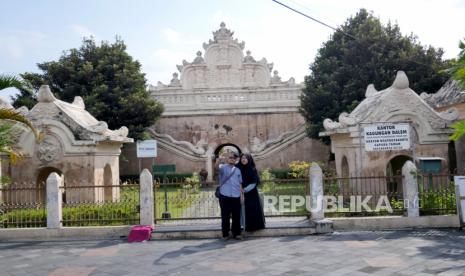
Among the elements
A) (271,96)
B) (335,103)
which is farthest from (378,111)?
(271,96)

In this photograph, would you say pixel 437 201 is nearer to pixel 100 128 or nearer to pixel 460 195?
pixel 460 195

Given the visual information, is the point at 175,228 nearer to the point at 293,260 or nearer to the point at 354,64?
the point at 293,260

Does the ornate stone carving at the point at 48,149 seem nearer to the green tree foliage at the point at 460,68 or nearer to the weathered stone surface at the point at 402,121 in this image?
the weathered stone surface at the point at 402,121

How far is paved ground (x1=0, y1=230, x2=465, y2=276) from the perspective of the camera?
21.5ft

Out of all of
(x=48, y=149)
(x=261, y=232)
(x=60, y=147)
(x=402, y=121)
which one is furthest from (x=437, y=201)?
(x=48, y=149)

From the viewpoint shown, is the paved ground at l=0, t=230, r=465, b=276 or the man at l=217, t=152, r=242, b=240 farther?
the man at l=217, t=152, r=242, b=240

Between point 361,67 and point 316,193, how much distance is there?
1493cm

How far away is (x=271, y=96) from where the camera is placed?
98.1ft

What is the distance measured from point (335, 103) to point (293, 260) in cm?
1695

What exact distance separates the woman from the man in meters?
0.22

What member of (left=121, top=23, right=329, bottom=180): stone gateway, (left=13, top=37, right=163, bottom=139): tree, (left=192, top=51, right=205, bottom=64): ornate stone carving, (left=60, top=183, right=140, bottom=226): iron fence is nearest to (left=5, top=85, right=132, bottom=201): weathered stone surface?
(left=60, top=183, right=140, bottom=226): iron fence

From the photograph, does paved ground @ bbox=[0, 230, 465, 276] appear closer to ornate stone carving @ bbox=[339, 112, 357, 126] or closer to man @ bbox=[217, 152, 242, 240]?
man @ bbox=[217, 152, 242, 240]

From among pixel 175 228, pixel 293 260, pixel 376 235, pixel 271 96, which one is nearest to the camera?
pixel 293 260

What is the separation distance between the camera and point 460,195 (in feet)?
30.9
